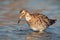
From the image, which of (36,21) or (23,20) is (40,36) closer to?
(36,21)

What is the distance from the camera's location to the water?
12617 millimetres

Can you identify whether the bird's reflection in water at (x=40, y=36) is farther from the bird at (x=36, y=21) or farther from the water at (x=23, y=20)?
the bird at (x=36, y=21)

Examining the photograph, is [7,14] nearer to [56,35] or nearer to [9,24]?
Answer: [9,24]

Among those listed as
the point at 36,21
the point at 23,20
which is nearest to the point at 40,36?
the point at 36,21

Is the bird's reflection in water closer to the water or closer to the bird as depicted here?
the water

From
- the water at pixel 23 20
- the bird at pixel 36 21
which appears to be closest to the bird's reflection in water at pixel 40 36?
the water at pixel 23 20

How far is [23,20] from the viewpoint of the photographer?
49.3 feet

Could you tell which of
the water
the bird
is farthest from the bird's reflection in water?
the bird

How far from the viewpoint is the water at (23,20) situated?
41.4 feet

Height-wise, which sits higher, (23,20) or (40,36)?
(23,20)

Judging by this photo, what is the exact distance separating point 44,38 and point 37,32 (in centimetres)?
103

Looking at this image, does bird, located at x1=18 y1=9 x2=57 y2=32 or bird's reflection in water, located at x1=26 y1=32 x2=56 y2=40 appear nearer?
bird's reflection in water, located at x1=26 y1=32 x2=56 y2=40

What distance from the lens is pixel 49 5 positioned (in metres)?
17.7

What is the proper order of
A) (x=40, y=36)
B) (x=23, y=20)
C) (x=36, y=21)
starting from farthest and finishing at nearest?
(x=23, y=20) < (x=36, y=21) < (x=40, y=36)
